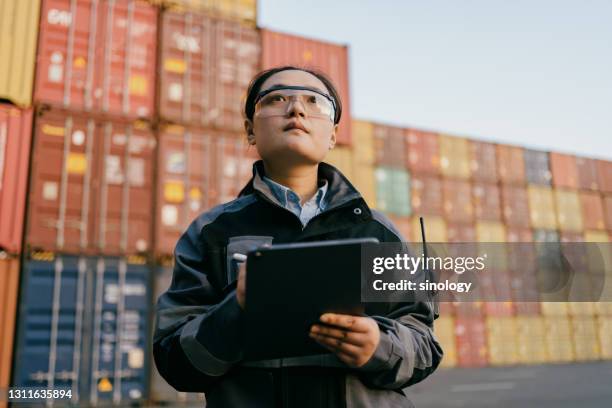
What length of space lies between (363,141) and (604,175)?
490 inches

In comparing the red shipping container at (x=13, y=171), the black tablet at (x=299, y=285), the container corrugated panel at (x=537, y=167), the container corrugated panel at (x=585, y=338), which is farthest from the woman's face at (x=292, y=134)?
the container corrugated panel at (x=585, y=338)

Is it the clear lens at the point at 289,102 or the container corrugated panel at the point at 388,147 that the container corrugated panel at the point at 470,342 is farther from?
the clear lens at the point at 289,102

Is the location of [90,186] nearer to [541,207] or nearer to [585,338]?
[541,207]

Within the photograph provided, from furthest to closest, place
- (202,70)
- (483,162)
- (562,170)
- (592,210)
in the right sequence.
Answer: (592,210) < (562,170) < (483,162) < (202,70)

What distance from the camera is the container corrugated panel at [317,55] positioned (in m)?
13.3

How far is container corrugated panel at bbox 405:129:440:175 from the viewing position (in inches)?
750

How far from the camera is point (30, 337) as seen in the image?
9.37 meters

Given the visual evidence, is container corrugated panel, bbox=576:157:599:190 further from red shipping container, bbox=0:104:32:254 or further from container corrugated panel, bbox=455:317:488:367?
red shipping container, bbox=0:104:32:254

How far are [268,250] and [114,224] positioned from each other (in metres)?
10.0

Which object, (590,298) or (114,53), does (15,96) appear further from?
(590,298)

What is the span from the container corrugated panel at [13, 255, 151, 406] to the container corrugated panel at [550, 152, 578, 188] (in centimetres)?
1812

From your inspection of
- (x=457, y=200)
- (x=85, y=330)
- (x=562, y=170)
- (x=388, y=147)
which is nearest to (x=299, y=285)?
Answer: (x=85, y=330)

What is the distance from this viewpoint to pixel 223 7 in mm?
12750

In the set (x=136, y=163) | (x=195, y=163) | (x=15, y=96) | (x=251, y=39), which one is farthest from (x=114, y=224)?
(x=251, y=39)
